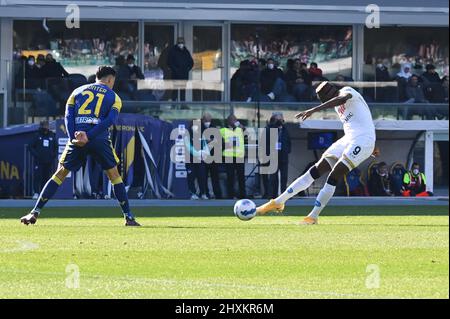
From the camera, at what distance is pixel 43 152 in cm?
2700

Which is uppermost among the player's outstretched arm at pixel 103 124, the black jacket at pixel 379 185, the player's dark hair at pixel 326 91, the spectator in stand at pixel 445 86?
the spectator in stand at pixel 445 86

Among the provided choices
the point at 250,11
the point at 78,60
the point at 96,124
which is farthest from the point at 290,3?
the point at 96,124

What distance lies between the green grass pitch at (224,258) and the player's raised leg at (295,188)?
0.87 feet

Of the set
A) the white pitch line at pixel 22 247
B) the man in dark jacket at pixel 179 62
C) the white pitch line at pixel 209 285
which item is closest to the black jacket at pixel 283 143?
the man in dark jacket at pixel 179 62

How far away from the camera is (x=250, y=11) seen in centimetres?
3238

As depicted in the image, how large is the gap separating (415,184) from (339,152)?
12.0 metres

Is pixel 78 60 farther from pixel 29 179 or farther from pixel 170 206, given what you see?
pixel 170 206

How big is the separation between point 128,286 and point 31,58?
21484mm

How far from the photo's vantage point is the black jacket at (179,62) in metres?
31.0

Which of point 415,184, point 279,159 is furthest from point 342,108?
point 415,184

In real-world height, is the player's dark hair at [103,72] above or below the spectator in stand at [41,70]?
below

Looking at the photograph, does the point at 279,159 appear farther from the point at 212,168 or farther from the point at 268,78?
the point at 268,78

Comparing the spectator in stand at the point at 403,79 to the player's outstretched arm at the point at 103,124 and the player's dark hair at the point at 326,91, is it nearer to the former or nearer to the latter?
the player's dark hair at the point at 326,91

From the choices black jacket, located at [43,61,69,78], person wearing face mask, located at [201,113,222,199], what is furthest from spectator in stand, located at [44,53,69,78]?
person wearing face mask, located at [201,113,222,199]
